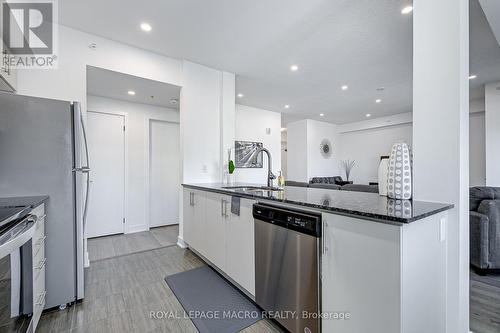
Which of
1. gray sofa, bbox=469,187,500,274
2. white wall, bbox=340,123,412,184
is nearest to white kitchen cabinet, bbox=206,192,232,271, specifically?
gray sofa, bbox=469,187,500,274

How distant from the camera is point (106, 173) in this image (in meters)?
3.77

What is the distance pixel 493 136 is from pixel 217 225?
549 cm

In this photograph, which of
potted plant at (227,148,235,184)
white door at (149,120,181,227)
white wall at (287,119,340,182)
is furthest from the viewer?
white wall at (287,119,340,182)

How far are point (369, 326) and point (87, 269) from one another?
2930 mm

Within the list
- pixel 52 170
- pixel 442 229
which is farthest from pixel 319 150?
pixel 52 170

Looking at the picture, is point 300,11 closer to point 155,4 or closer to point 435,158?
point 155,4

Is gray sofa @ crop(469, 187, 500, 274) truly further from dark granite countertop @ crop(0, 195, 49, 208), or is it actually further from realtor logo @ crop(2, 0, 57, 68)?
realtor logo @ crop(2, 0, 57, 68)

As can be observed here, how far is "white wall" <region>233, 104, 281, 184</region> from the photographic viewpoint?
536 centimetres

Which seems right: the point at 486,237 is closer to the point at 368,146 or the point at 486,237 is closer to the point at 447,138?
the point at 447,138

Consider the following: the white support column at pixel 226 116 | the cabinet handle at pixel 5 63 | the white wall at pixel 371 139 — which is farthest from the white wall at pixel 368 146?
the cabinet handle at pixel 5 63

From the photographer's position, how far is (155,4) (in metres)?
2.16

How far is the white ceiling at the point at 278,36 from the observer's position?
7.28 feet

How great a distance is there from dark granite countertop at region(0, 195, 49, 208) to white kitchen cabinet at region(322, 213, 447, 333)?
1.91 m

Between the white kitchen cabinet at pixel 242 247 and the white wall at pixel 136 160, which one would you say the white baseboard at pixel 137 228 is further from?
the white kitchen cabinet at pixel 242 247
